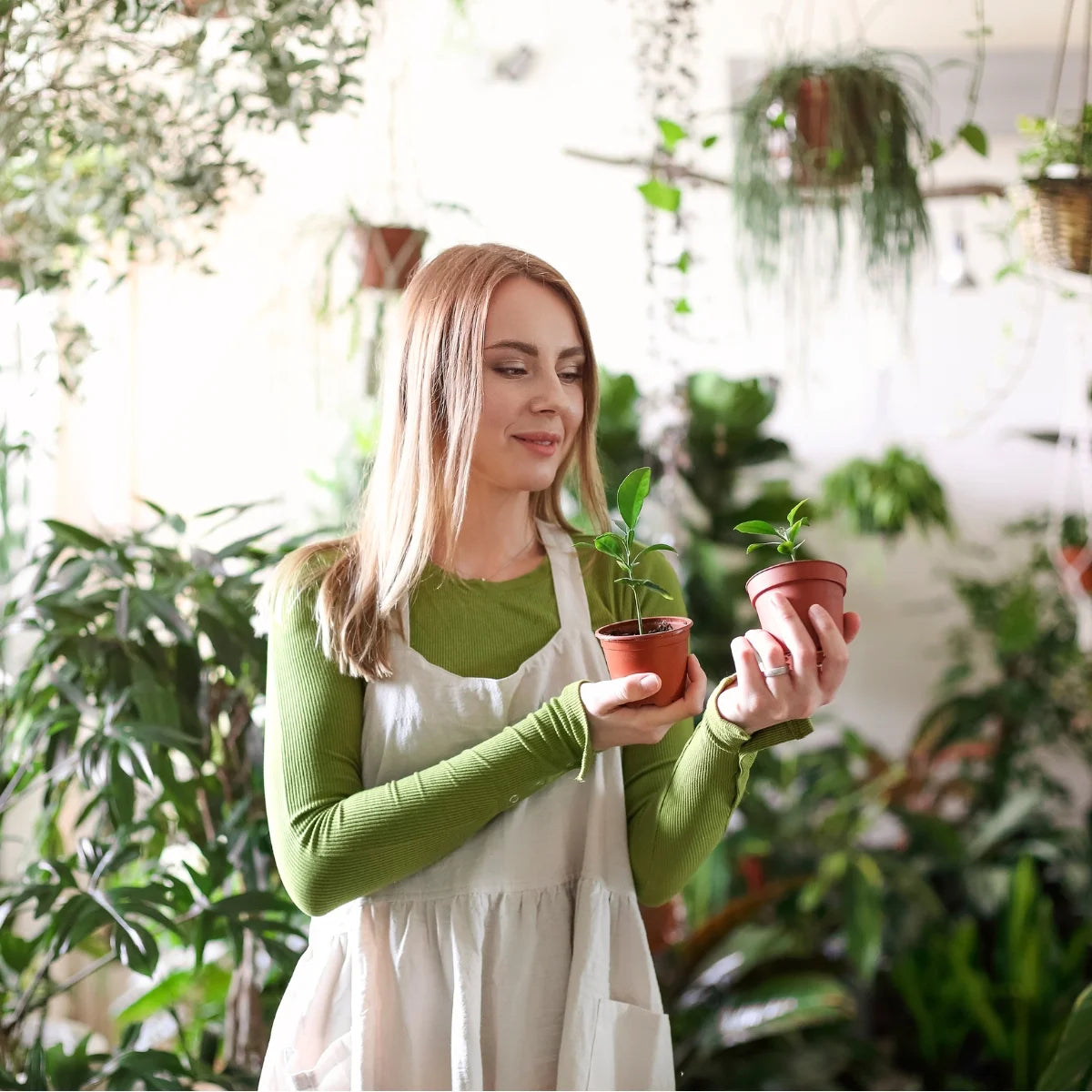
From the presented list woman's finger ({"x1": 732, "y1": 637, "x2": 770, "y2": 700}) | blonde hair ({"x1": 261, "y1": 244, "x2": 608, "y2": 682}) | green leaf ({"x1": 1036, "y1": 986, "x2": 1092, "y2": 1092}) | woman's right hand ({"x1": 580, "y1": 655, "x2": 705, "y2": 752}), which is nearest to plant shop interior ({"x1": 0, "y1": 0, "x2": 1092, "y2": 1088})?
blonde hair ({"x1": 261, "y1": 244, "x2": 608, "y2": 682})

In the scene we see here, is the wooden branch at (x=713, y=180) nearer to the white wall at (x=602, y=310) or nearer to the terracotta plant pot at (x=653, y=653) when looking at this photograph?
the white wall at (x=602, y=310)

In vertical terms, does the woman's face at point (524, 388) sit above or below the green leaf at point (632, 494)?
above

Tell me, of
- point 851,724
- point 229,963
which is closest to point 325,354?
point 229,963

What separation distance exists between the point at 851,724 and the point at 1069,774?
2.19 feet

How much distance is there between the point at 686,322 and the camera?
3.50 meters

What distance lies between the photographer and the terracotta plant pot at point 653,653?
1017 mm

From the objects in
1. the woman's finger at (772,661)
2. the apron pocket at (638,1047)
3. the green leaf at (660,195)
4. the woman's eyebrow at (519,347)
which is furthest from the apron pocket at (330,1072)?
the green leaf at (660,195)

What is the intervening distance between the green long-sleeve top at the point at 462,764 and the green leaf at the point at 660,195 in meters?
1.00

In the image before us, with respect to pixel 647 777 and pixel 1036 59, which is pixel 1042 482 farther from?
pixel 647 777

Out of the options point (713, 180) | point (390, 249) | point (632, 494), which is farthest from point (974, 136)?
point (632, 494)

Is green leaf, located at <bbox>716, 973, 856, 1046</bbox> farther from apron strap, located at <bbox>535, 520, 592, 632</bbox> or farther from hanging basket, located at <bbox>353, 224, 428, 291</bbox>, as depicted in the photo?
hanging basket, located at <bbox>353, 224, 428, 291</bbox>

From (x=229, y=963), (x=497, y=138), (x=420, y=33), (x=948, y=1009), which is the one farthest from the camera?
(x=497, y=138)

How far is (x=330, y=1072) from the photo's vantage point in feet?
3.88

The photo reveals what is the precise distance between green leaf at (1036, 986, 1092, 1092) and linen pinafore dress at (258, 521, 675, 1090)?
631 mm
